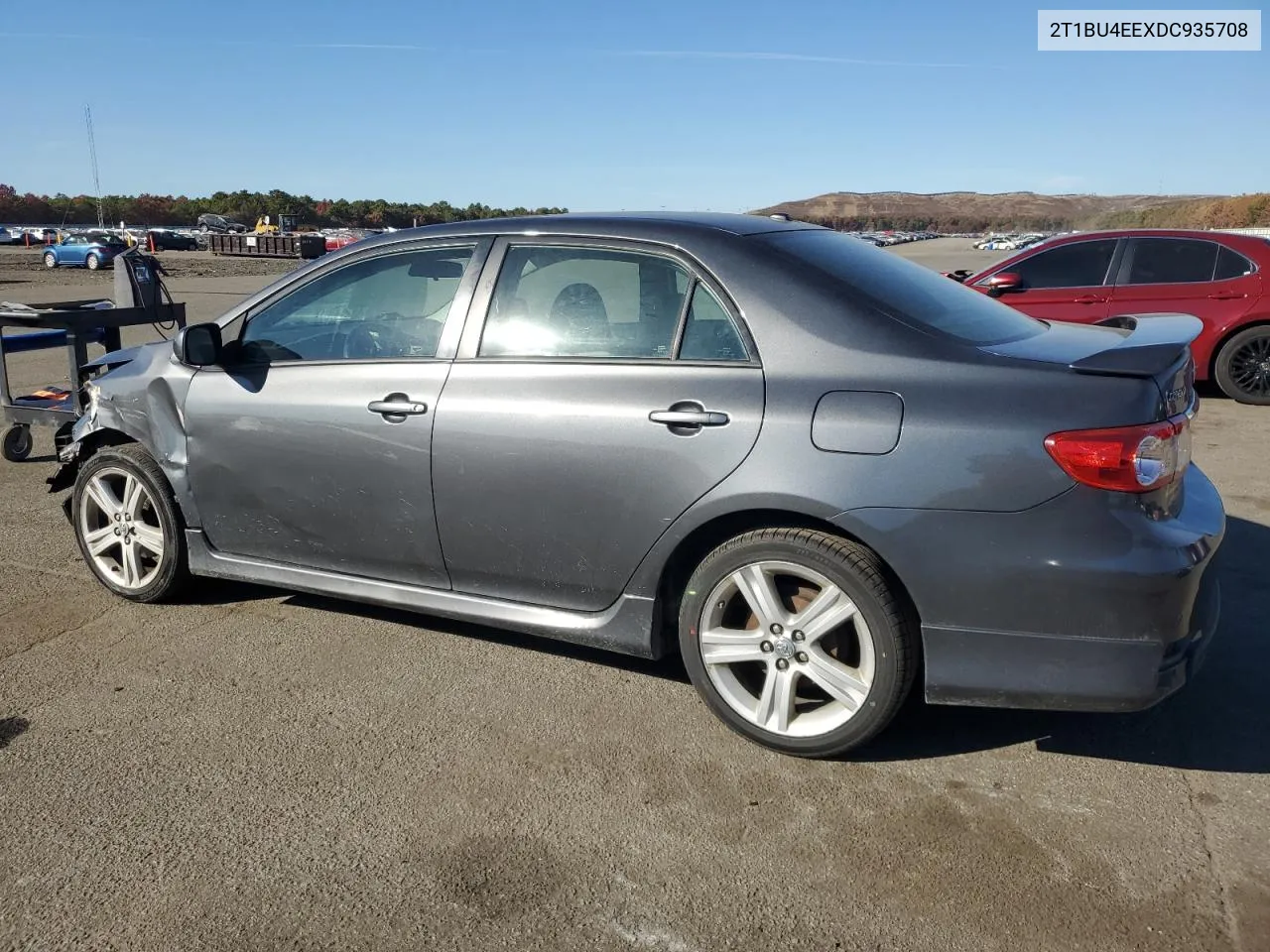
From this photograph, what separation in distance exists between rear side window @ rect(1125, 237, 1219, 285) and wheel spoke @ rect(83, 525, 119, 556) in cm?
888

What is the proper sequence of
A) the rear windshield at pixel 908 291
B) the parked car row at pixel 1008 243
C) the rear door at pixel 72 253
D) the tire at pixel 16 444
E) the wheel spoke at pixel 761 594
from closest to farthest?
the wheel spoke at pixel 761 594 < the rear windshield at pixel 908 291 < the tire at pixel 16 444 < the rear door at pixel 72 253 < the parked car row at pixel 1008 243

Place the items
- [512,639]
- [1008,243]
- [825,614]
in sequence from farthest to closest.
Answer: [1008,243]
[512,639]
[825,614]

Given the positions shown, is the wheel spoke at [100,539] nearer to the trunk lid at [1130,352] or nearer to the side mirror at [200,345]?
the side mirror at [200,345]

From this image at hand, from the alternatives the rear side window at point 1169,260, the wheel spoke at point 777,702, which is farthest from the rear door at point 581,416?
the rear side window at point 1169,260

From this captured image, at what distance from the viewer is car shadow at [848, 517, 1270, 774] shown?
333cm

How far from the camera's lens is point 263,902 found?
2.63m

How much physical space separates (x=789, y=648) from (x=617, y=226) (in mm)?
1581

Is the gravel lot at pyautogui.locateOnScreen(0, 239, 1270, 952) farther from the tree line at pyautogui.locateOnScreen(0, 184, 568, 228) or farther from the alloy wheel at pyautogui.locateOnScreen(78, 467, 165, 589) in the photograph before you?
the tree line at pyautogui.locateOnScreen(0, 184, 568, 228)

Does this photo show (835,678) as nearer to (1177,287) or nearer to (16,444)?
(16,444)

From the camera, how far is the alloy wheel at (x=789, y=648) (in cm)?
318

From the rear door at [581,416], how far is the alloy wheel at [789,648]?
0.33 metres

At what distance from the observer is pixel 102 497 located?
4.68 meters

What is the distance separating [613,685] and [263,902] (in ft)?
5.05

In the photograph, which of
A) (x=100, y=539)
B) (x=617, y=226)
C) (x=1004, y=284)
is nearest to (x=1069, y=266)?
(x=1004, y=284)
